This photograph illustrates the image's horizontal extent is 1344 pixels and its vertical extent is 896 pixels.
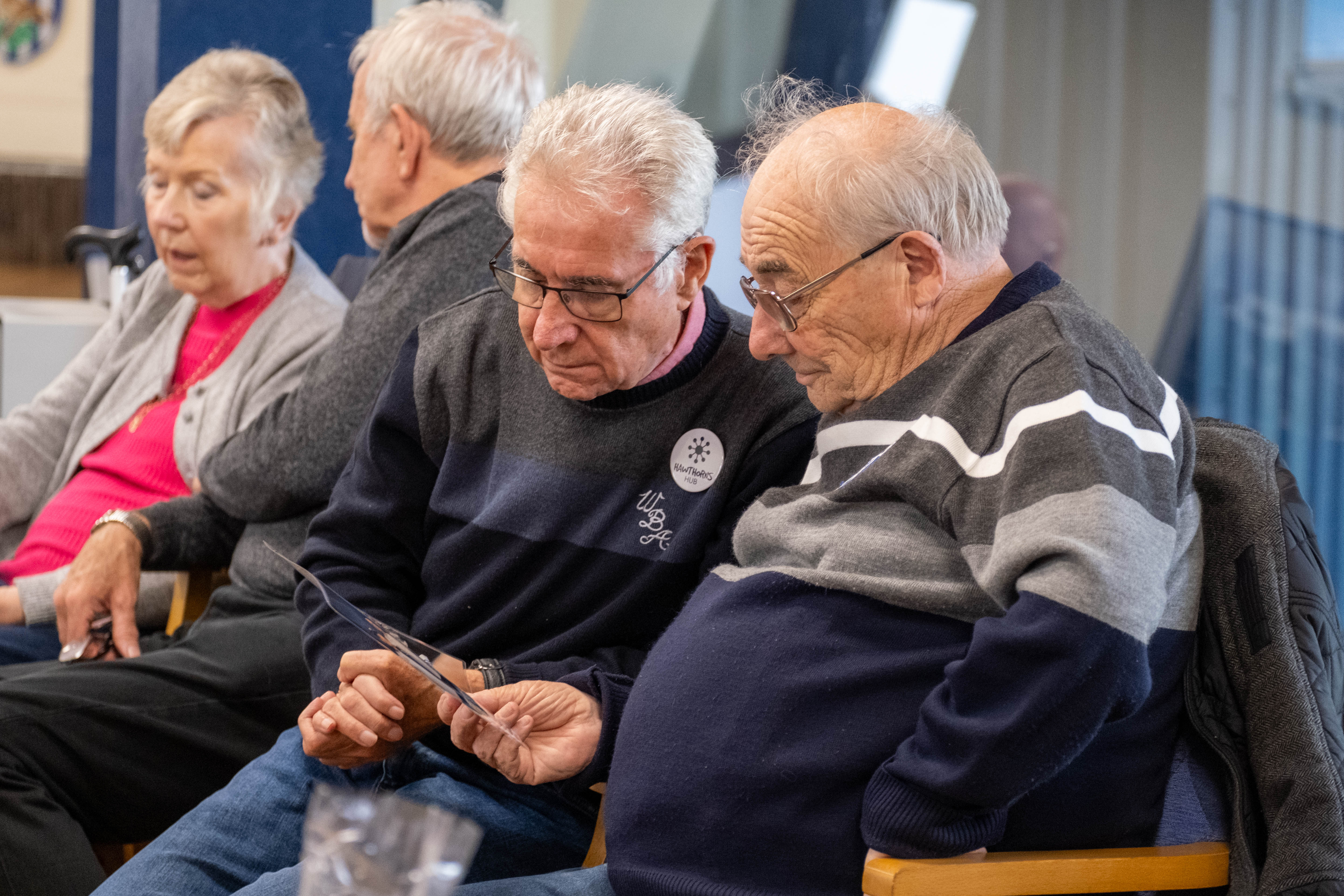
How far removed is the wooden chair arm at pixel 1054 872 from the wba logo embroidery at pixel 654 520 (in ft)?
1.59

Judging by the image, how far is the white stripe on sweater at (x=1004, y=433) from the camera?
1085 millimetres

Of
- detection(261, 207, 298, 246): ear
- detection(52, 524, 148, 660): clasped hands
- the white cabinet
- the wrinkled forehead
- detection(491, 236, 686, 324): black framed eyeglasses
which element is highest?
the wrinkled forehead

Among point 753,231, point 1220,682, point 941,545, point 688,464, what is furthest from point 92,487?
point 1220,682

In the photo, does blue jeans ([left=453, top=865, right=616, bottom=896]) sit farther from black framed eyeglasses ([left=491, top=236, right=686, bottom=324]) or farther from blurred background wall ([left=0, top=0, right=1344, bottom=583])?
blurred background wall ([left=0, top=0, right=1344, bottom=583])

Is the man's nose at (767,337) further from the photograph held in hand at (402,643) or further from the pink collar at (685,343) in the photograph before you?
the photograph held in hand at (402,643)

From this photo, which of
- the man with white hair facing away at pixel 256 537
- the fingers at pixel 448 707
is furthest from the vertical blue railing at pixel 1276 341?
the fingers at pixel 448 707

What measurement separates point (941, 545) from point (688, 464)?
0.38 metres

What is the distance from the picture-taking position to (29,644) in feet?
6.77

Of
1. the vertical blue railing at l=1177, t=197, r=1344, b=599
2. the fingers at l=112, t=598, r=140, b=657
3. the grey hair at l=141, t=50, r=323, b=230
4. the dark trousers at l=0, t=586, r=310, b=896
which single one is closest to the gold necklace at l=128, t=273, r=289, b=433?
the grey hair at l=141, t=50, r=323, b=230

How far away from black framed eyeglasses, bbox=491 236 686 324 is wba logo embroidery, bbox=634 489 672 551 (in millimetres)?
219

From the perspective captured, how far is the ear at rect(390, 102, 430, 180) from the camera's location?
1938 millimetres

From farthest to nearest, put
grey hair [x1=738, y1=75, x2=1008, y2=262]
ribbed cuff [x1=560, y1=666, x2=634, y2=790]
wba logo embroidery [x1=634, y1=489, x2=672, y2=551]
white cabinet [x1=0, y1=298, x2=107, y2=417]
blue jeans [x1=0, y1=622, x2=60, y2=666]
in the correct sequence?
white cabinet [x1=0, y1=298, x2=107, y2=417] → blue jeans [x1=0, y1=622, x2=60, y2=666] → wba logo embroidery [x1=634, y1=489, x2=672, y2=551] → ribbed cuff [x1=560, y1=666, x2=634, y2=790] → grey hair [x1=738, y1=75, x2=1008, y2=262]

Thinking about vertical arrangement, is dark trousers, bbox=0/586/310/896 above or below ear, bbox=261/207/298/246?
below

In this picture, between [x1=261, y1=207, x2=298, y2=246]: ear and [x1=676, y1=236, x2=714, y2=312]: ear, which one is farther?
[x1=261, y1=207, x2=298, y2=246]: ear
